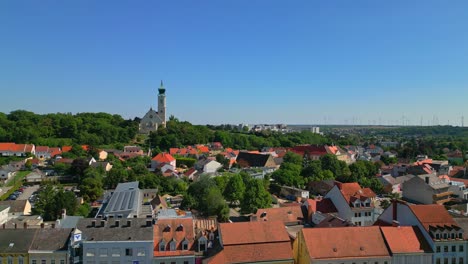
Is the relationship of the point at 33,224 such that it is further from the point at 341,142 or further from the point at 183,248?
the point at 341,142

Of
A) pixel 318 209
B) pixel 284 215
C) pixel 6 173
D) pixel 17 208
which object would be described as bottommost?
pixel 17 208

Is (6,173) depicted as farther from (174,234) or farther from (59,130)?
(174,234)

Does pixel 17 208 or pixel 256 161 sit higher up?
pixel 256 161

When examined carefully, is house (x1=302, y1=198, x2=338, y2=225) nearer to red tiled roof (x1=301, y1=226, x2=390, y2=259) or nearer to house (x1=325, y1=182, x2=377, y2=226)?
house (x1=325, y1=182, x2=377, y2=226)

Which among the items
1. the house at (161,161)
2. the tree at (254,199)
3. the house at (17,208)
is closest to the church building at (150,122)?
the house at (161,161)

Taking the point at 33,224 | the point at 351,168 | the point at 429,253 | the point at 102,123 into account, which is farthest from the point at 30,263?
the point at 102,123

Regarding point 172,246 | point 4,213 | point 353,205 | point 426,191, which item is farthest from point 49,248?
point 426,191

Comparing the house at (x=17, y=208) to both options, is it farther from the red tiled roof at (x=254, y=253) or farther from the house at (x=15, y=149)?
the house at (x=15, y=149)
